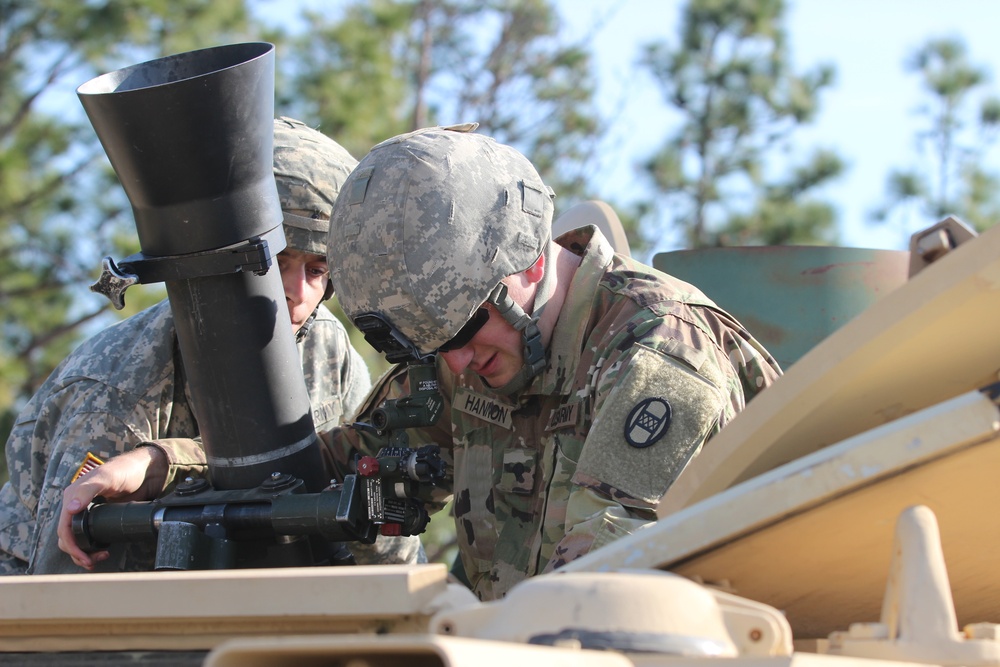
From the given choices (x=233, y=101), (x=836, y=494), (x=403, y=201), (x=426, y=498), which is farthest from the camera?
(x=426, y=498)

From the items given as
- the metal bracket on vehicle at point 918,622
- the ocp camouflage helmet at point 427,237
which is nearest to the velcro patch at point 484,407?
the ocp camouflage helmet at point 427,237

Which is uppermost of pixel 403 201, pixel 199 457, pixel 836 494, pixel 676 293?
pixel 836 494

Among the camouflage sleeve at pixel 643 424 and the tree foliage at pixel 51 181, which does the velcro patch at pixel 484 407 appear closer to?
the camouflage sleeve at pixel 643 424

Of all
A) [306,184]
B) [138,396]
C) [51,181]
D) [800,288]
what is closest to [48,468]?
[138,396]

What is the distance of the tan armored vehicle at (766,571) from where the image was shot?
4.59ft

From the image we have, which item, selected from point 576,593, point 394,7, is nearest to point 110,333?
point 576,593

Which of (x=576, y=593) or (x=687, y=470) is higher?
(x=576, y=593)

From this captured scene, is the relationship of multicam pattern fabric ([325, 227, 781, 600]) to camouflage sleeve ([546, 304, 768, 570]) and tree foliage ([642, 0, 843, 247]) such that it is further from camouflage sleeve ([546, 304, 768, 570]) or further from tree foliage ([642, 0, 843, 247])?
tree foliage ([642, 0, 843, 247])

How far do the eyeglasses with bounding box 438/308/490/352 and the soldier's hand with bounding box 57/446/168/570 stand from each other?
75cm

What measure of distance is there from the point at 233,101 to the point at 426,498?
1223mm

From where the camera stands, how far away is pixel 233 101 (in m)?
2.64

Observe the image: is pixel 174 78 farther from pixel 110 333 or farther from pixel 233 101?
pixel 110 333

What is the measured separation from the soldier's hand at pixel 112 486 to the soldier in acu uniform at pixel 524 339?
2.02ft

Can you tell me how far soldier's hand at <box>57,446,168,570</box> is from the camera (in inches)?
112
